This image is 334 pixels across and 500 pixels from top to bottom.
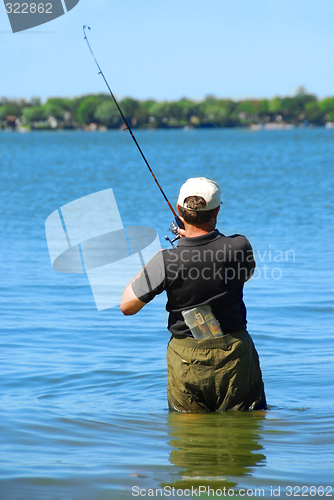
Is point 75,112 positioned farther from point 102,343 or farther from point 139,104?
point 102,343

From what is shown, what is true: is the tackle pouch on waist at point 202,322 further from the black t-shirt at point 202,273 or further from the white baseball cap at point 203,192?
the white baseball cap at point 203,192

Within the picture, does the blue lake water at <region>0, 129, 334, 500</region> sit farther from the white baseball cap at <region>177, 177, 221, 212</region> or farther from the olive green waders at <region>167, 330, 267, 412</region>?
the white baseball cap at <region>177, 177, 221, 212</region>

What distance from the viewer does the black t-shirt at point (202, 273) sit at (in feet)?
10.6

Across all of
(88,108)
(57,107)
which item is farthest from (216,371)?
(57,107)

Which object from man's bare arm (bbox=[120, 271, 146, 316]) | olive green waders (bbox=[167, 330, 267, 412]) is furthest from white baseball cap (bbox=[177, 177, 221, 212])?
olive green waders (bbox=[167, 330, 267, 412])

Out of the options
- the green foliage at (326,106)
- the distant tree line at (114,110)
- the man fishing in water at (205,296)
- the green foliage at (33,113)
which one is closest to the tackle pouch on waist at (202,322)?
the man fishing in water at (205,296)

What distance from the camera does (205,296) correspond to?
3.31 metres

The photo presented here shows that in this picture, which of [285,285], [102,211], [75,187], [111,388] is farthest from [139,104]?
[111,388]

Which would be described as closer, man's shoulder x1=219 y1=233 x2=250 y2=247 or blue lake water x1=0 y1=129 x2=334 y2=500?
blue lake water x1=0 y1=129 x2=334 y2=500

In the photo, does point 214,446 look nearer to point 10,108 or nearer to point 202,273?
point 202,273

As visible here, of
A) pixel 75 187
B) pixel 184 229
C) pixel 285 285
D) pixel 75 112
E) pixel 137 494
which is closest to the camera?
pixel 137 494

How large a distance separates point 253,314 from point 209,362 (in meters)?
3.96

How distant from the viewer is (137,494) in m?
2.89

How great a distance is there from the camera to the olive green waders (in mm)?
3402
